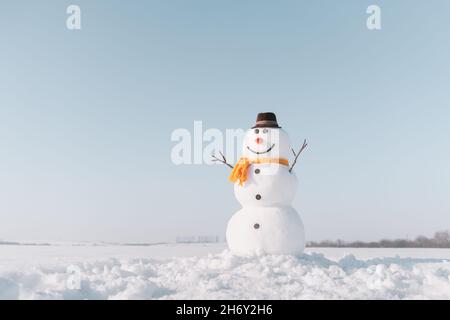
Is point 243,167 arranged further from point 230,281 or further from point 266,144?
point 230,281

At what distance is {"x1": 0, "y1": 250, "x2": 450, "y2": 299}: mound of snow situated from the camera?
19.5 ft

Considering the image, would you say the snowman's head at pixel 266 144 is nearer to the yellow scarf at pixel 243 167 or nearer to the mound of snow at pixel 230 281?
the yellow scarf at pixel 243 167

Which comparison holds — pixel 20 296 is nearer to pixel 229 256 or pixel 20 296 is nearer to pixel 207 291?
pixel 207 291

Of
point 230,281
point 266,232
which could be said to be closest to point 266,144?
point 266,232

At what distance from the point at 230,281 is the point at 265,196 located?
216 cm

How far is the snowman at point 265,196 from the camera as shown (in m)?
7.94

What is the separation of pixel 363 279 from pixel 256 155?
9.50ft

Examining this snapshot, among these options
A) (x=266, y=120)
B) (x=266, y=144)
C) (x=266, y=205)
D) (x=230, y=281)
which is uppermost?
(x=266, y=120)

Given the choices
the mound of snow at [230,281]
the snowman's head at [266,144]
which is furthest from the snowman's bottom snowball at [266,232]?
the snowman's head at [266,144]

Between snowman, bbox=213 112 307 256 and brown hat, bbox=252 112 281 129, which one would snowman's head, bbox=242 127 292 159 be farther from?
brown hat, bbox=252 112 281 129

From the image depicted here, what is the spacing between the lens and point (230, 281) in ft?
21.2

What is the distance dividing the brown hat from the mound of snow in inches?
98.1

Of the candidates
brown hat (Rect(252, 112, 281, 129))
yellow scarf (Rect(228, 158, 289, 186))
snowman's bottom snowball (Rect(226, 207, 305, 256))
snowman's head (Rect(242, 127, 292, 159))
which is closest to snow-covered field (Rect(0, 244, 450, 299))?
snowman's bottom snowball (Rect(226, 207, 305, 256))
